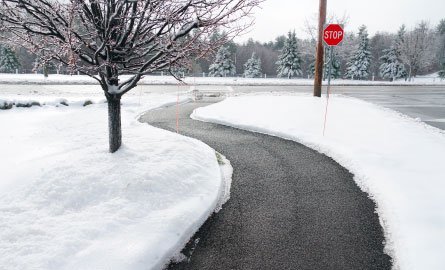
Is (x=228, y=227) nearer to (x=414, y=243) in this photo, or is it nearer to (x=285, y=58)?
(x=414, y=243)

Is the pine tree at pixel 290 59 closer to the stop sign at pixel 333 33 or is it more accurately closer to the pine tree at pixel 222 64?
the pine tree at pixel 222 64

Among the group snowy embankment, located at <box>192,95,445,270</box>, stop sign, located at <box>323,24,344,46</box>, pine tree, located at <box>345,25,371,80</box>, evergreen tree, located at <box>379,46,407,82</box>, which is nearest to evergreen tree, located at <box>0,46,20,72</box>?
snowy embankment, located at <box>192,95,445,270</box>

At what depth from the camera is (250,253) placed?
4.04 metres

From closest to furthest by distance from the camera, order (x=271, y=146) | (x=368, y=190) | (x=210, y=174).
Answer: (x=368, y=190), (x=210, y=174), (x=271, y=146)

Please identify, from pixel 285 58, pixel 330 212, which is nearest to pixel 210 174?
pixel 330 212

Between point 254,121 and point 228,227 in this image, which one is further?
point 254,121

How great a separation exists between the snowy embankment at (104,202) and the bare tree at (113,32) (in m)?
1.07

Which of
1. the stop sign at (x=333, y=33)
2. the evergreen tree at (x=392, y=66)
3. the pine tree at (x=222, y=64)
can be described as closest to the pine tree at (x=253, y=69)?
the pine tree at (x=222, y=64)

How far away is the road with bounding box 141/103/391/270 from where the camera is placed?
3.90 metres

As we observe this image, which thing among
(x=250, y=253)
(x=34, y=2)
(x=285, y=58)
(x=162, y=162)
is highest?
(x=285, y=58)

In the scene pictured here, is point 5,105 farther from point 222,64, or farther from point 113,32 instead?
point 222,64

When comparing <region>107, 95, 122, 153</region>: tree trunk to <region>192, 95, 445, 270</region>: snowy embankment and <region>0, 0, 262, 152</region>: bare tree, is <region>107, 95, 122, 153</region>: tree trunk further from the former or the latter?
<region>192, 95, 445, 270</region>: snowy embankment

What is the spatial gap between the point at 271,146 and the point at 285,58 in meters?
45.8

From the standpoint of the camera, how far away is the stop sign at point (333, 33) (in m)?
12.6
